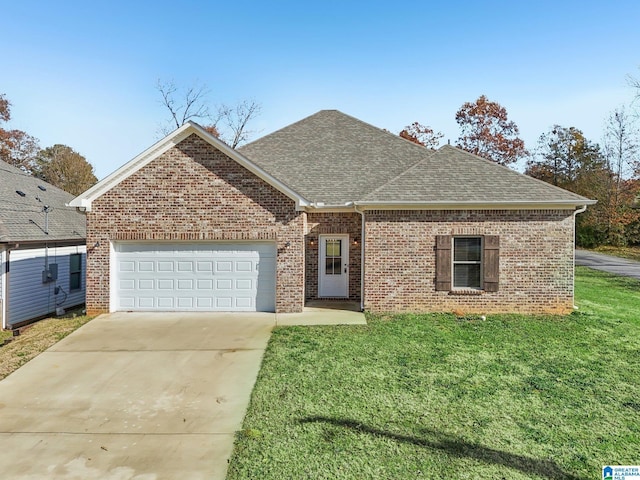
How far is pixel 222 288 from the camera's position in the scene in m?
11.0

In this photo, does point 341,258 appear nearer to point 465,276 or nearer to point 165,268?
point 465,276

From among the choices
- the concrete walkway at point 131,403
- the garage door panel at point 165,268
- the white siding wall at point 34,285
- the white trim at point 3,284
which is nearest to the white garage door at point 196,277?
the garage door panel at point 165,268

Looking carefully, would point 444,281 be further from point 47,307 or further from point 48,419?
point 47,307

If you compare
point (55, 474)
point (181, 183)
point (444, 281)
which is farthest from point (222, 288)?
point (55, 474)

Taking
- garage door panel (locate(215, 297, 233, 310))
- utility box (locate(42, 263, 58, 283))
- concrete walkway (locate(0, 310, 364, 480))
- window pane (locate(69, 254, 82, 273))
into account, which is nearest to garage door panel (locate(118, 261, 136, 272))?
concrete walkway (locate(0, 310, 364, 480))

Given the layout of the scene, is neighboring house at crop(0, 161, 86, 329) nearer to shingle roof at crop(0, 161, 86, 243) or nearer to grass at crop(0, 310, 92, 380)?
shingle roof at crop(0, 161, 86, 243)

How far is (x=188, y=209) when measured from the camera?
10.7m

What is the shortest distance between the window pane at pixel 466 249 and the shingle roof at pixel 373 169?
1.12 metres

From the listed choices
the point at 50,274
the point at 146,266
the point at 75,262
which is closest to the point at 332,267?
the point at 146,266

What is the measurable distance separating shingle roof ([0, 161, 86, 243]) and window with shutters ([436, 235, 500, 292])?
12.2 meters

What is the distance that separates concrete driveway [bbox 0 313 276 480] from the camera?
4.30m

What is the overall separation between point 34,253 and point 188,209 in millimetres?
6267

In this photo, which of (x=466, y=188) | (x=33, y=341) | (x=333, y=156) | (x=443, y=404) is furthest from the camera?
(x=333, y=156)

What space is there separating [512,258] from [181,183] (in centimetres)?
909
